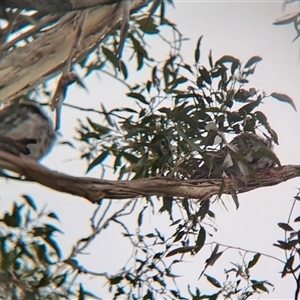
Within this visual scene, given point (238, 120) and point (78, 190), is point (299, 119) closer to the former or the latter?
point (238, 120)

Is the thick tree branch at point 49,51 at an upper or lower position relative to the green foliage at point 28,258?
upper

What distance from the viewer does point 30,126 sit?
0.96 meters

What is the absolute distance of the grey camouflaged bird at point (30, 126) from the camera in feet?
3.01

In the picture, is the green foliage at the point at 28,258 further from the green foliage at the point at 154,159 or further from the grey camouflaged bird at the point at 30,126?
the grey camouflaged bird at the point at 30,126

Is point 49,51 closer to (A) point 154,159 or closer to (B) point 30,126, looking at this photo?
(B) point 30,126

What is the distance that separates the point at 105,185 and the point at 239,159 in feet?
1.01

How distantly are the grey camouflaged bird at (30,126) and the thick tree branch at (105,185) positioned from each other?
→ 188mm

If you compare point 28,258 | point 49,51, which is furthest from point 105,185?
point 28,258

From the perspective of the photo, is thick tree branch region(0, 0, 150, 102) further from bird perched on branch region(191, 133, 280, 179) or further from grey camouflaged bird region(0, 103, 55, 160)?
bird perched on branch region(191, 133, 280, 179)

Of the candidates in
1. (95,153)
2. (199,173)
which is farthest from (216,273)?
(95,153)

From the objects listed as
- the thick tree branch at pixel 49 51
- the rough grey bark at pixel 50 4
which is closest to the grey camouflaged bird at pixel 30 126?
the thick tree branch at pixel 49 51

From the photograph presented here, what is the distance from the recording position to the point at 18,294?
100 centimetres

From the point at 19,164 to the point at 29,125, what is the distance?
27cm

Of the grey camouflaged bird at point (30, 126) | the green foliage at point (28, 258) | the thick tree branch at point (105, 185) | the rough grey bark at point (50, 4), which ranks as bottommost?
the green foliage at point (28, 258)
